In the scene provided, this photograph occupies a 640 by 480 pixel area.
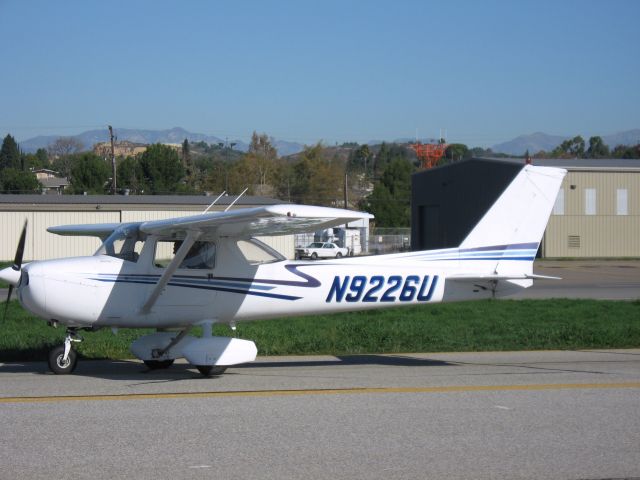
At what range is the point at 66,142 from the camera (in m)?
143

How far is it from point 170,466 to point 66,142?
477 ft

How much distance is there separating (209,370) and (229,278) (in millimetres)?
1203

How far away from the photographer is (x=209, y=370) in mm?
9648

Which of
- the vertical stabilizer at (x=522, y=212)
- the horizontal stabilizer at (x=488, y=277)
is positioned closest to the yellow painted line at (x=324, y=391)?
the horizontal stabilizer at (x=488, y=277)

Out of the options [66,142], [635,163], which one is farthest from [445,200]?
[66,142]

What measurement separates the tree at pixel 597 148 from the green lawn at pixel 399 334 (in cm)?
13117

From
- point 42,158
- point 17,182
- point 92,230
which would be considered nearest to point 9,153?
point 42,158

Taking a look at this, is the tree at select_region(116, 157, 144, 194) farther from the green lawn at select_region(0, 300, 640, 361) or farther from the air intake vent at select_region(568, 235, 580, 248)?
the green lawn at select_region(0, 300, 640, 361)

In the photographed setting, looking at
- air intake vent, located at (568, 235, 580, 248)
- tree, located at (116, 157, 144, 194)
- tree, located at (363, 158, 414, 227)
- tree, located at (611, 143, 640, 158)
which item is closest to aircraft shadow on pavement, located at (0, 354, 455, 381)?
air intake vent, located at (568, 235, 580, 248)

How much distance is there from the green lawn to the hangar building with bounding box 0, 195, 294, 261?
22.0 m

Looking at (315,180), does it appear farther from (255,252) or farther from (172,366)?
(255,252)

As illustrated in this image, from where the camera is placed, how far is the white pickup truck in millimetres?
48625

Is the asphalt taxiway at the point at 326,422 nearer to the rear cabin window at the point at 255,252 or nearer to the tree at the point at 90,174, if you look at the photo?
the rear cabin window at the point at 255,252

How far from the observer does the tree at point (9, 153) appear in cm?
12036
